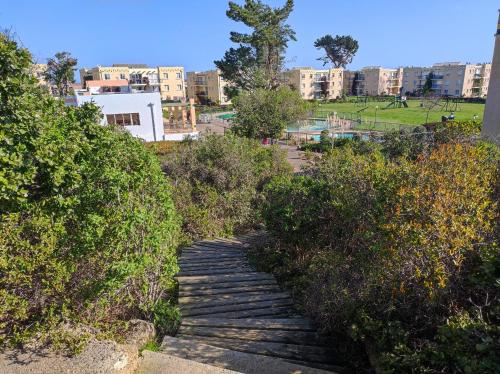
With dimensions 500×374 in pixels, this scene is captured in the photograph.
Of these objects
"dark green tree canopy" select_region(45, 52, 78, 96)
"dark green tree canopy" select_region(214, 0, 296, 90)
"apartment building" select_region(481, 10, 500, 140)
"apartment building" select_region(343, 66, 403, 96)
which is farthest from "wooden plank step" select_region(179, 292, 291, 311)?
"apartment building" select_region(343, 66, 403, 96)

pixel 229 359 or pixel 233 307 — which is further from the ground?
pixel 229 359

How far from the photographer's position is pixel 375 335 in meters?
4.10

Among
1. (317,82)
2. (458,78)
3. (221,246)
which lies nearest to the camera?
(221,246)

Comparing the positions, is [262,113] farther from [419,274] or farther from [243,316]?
[419,274]

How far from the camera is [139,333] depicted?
185 inches

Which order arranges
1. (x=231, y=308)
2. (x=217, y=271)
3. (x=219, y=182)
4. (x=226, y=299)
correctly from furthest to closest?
1. (x=219, y=182)
2. (x=217, y=271)
3. (x=226, y=299)
4. (x=231, y=308)

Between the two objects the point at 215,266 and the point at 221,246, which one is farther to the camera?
the point at 221,246

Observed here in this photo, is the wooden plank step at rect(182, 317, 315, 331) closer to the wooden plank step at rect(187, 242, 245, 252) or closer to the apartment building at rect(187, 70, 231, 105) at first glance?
the wooden plank step at rect(187, 242, 245, 252)

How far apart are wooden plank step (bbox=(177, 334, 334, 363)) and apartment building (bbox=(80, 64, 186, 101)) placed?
206ft

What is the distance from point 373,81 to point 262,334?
90314 mm

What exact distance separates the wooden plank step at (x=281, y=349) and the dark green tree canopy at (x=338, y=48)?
91.1m

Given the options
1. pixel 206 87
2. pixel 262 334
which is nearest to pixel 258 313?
pixel 262 334

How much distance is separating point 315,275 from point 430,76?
89.7 meters

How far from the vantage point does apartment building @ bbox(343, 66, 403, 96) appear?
85.2m
